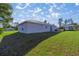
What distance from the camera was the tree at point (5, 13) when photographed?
599 cm

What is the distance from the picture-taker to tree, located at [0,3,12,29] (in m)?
5.99

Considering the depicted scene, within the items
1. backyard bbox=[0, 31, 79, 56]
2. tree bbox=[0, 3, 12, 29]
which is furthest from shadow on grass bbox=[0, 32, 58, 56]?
tree bbox=[0, 3, 12, 29]

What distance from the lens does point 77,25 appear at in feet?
19.9

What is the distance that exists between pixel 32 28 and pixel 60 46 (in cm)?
63

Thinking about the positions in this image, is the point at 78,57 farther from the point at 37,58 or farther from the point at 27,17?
the point at 27,17

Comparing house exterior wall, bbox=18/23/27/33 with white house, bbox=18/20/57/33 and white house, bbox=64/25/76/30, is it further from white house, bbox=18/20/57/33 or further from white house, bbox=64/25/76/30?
white house, bbox=64/25/76/30

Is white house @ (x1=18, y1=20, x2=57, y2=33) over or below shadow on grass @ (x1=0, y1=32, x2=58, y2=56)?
over

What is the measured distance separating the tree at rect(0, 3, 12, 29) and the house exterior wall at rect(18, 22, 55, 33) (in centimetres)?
26

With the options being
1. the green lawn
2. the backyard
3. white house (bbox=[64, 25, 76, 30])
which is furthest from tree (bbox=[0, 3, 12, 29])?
white house (bbox=[64, 25, 76, 30])

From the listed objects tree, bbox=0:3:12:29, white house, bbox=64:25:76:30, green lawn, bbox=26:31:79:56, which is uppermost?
tree, bbox=0:3:12:29

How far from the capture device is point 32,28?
6.09 meters

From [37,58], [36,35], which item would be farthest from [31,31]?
[37,58]

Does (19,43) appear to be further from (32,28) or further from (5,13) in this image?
(5,13)

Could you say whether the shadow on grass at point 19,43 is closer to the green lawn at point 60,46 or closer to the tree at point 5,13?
the green lawn at point 60,46
